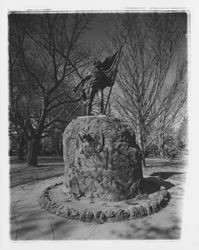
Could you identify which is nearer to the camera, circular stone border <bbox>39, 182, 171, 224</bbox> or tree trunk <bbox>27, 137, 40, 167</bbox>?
circular stone border <bbox>39, 182, 171, 224</bbox>

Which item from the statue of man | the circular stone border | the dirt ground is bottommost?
the dirt ground

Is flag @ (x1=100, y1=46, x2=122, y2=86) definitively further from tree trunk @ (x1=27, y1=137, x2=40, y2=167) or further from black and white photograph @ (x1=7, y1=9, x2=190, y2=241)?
tree trunk @ (x1=27, y1=137, x2=40, y2=167)

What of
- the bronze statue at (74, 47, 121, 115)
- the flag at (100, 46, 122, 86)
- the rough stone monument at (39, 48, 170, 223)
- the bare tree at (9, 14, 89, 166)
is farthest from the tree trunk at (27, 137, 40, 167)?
the flag at (100, 46, 122, 86)

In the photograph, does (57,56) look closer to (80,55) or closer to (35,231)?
(80,55)

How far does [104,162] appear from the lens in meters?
4.80

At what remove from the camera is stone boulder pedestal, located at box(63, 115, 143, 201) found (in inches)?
188

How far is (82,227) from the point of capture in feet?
12.5

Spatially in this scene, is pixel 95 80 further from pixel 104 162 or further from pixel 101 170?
pixel 101 170

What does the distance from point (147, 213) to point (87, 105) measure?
3215 mm

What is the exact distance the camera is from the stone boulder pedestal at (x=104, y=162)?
15.7 ft

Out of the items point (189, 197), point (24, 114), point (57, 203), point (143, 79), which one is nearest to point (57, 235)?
point (57, 203)

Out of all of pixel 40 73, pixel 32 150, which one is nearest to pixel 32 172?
pixel 32 150

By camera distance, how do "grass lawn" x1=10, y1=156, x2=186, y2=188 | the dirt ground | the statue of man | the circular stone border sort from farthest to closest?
1. "grass lawn" x1=10, y1=156, x2=186, y2=188
2. the statue of man
3. the circular stone border
4. the dirt ground

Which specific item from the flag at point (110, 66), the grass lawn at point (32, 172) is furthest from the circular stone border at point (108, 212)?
the flag at point (110, 66)
